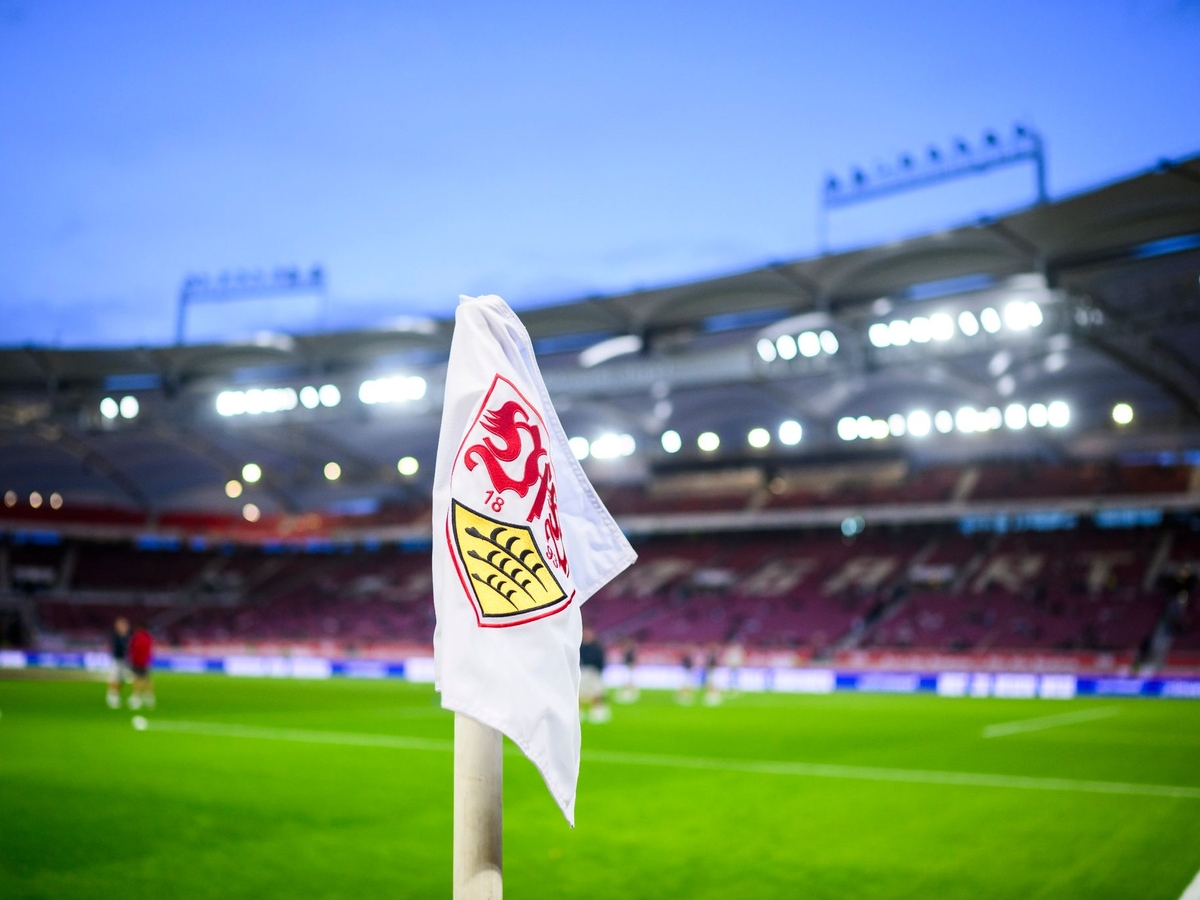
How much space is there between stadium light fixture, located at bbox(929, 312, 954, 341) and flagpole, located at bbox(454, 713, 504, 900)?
23.9 m

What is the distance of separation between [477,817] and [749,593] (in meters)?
47.0

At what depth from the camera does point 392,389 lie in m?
32.8

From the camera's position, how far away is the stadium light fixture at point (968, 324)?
24531mm

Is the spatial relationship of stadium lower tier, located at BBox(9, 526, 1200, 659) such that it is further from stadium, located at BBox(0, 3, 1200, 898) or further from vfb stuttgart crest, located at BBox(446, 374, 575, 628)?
vfb stuttgart crest, located at BBox(446, 374, 575, 628)

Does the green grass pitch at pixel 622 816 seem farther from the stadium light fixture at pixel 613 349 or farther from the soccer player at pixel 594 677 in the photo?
the stadium light fixture at pixel 613 349

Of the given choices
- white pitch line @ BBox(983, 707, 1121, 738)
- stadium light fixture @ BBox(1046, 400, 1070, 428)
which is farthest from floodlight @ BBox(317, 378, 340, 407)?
stadium light fixture @ BBox(1046, 400, 1070, 428)

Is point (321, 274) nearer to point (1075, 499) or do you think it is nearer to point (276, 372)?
point (276, 372)

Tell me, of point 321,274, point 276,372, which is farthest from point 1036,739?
point 321,274

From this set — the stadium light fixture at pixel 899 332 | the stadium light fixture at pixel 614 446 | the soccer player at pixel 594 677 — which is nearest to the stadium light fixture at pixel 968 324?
the stadium light fixture at pixel 899 332

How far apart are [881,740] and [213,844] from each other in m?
11.7

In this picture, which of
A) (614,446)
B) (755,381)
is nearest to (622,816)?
(755,381)

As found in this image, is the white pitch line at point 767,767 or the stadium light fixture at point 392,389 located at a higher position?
the stadium light fixture at point 392,389

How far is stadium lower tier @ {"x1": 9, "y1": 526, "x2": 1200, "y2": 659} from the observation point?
40.1m

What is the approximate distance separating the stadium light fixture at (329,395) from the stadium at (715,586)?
13 centimetres
